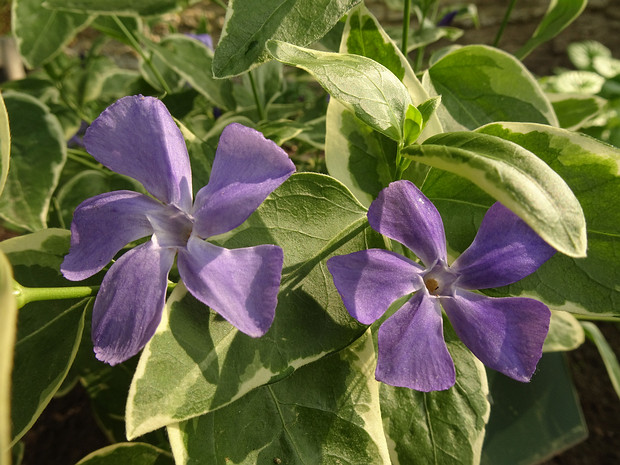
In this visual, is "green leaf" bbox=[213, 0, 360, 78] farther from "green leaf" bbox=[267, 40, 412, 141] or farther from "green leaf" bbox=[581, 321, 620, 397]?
"green leaf" bbox=[581, 321, 620, 397]

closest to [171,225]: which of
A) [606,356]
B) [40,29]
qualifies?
[40,29]

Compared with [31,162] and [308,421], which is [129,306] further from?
[31,162]

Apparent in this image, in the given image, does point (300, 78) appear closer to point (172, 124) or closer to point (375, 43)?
point (375, 43)

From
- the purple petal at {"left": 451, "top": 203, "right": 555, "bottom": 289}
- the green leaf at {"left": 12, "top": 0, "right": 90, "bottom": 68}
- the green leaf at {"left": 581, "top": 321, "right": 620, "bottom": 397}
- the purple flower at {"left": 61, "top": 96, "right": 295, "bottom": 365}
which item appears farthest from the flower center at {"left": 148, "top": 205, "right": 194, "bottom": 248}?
the green leaf at {"left": 581, "top": 321, "right": 620, "bottom": 397}

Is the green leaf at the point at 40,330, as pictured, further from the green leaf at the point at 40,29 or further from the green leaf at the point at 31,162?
the green leaf at the point at 40,29

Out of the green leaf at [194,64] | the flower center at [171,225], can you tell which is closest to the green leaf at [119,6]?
the green leaf at [194,64]
